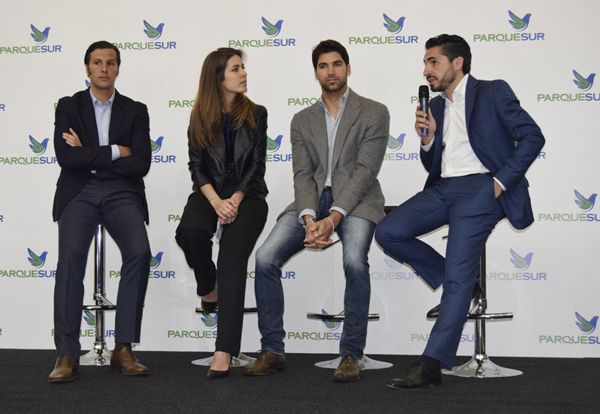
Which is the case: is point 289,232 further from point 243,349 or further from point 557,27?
point 557,27

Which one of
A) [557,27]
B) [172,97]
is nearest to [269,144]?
[172,97]

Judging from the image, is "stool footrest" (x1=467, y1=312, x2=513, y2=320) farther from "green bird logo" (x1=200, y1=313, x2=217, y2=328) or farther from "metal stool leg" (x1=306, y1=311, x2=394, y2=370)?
"green bird logo" (x1=200, y1=313, x2=217, y2=328)

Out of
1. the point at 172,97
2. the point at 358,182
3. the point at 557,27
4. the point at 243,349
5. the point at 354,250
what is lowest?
the point at 243,349

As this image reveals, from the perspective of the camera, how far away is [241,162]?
13.0 ft

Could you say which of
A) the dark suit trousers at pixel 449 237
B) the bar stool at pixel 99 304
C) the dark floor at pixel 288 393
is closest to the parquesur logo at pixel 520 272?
the dark floor at pixel 288 393

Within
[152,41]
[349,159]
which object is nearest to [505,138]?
[349,159]

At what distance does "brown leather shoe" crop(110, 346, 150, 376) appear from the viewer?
369cm

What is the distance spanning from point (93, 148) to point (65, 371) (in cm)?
109

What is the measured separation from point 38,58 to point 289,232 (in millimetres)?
2241

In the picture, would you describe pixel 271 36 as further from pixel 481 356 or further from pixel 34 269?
pixel 481 356

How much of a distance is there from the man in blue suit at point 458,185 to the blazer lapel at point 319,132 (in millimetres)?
500

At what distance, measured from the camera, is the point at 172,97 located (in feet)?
16.1

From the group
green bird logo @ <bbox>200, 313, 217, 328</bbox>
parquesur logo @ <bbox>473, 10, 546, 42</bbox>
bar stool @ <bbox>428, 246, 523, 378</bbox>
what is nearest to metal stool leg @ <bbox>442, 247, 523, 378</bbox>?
bar stool @ <bbox>428, 246, 523, 378</bbox>

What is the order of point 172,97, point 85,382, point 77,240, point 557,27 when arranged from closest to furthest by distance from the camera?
1. point 85,382
2. point 77,240
3. point 557,27
4. point 172,97
